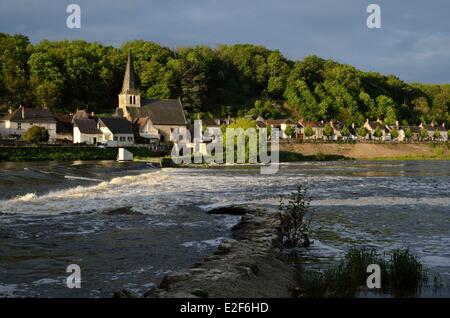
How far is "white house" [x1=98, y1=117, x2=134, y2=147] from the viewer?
301 ft

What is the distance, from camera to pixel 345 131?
137000 millimetres

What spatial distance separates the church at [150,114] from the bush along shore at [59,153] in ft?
92.2

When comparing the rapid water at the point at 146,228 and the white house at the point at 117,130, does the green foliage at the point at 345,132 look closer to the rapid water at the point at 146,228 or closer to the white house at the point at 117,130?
the white house at the point at 117,130

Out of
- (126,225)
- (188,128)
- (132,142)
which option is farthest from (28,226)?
(188,128)

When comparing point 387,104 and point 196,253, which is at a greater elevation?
point 387,104

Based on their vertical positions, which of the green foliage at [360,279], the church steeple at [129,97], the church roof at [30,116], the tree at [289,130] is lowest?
the green foliage at [360,279]

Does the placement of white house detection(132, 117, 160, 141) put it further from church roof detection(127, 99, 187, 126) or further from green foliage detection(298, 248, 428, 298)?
green foliage detection(298, 248, 428, 298)

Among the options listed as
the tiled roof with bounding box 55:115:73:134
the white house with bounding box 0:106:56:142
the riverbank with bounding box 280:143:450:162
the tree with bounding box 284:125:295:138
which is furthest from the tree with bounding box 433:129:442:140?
the white house with bounding box 0:106:56:142

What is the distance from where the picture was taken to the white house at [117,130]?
91812 mm

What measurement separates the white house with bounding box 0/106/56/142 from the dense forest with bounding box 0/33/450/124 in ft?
70.0

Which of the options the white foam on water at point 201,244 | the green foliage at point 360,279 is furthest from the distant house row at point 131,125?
the green foliage at point 360,279

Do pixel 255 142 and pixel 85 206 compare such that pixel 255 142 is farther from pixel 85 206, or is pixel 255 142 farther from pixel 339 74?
pixel 339 74

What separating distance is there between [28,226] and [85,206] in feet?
19.4
